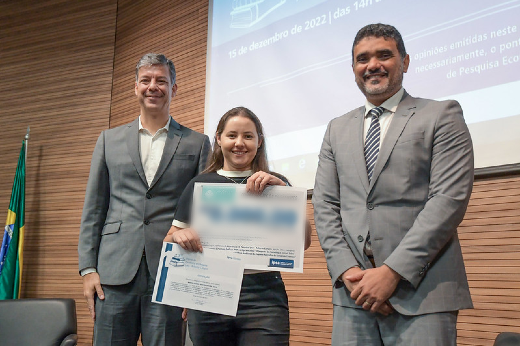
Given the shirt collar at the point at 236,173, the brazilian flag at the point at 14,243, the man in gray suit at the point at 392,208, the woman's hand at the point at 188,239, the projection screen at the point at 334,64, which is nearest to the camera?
the man in gray suit at the point at 392,208

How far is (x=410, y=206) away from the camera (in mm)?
1542

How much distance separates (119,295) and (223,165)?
66 centimetres

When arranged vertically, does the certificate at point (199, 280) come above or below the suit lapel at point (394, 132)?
below

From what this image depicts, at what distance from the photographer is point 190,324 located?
→ 171 centimetres

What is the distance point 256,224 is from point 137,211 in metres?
0.66

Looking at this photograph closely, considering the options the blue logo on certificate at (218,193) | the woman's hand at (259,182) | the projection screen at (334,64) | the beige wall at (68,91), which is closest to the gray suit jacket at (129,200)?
the blue logo on certificate at (218,193)

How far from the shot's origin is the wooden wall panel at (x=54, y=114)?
4.78 meters

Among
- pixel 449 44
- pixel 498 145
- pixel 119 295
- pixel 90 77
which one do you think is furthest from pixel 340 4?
pixel 90 77

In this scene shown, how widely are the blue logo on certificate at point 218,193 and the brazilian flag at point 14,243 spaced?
358 centimetres

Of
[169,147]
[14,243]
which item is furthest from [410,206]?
[14,243]

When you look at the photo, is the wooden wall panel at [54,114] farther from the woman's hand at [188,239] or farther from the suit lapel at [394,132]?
the suit lapel at [394,132]

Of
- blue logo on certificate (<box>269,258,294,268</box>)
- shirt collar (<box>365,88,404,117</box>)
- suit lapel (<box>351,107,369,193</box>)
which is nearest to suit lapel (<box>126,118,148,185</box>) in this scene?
blue logo on certificate (<box>269,258,294,268</box>)

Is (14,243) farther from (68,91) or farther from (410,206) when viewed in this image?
(410,206)

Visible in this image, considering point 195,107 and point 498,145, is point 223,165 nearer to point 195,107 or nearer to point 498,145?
point 498,145
